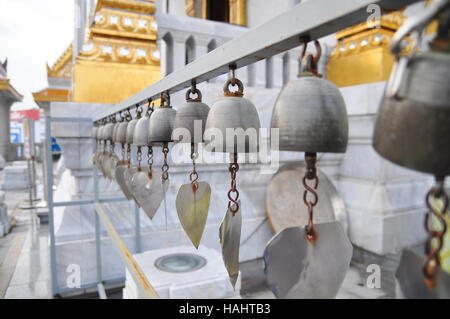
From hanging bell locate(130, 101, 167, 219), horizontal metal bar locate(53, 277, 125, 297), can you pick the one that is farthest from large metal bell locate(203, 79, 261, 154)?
horizontal metal bar locate(53, 277, 125, 297)

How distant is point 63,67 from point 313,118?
31.8ft

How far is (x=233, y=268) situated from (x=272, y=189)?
242cm

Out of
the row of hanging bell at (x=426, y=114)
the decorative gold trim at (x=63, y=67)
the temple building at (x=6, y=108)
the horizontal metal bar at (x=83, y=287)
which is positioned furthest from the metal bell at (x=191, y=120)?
the temple building at (x=6, y=108)

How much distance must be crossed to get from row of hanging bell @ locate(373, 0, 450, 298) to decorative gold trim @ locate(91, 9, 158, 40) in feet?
9.77

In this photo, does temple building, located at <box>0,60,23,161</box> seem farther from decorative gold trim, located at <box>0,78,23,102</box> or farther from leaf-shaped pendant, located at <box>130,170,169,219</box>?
leaf-shaped pendant, located at <box>130,170,169,219</box>

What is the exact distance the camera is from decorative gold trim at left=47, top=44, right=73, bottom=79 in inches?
322

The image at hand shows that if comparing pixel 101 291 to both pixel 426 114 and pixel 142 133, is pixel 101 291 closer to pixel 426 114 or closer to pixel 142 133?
pixel 142 133

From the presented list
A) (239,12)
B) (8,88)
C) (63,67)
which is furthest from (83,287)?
(8,88)

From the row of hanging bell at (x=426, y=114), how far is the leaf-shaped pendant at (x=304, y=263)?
0.18 metres

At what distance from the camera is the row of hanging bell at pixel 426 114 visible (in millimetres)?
310

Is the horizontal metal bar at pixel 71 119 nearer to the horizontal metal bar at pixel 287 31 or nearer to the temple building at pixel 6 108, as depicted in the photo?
the horizontal metal bar at pixel 287 31

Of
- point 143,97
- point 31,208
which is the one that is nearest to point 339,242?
point 143,97

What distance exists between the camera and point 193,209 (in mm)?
910

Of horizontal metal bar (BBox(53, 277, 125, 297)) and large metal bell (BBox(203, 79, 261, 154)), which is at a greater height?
large metal bell (BBox(203, 79, 261, 154))
